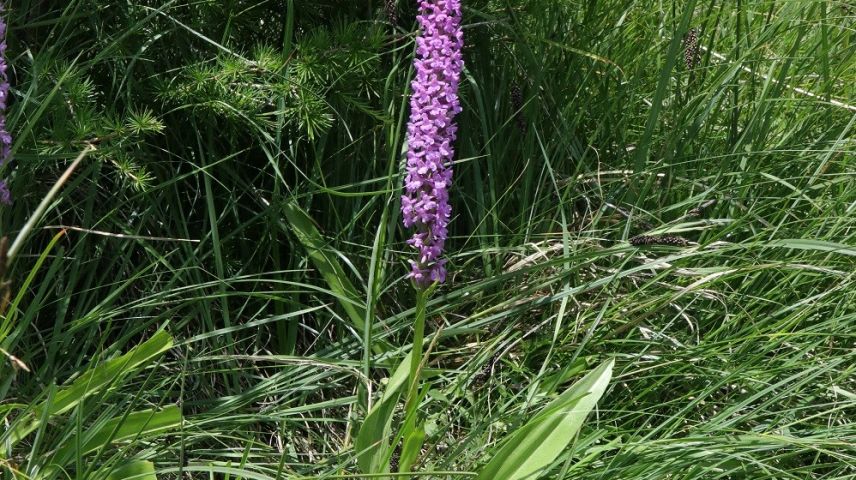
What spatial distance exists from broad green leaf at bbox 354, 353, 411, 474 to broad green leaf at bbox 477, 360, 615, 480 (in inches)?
7.9

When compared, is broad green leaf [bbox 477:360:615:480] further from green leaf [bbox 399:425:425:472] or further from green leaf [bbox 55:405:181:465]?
green leaf [bbox 55:405:181:465]

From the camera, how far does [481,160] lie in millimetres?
2654

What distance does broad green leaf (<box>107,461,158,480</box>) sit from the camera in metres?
1.80

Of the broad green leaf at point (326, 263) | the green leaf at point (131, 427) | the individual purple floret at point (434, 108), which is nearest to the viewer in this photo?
the individual purple floret at point (434, 108)

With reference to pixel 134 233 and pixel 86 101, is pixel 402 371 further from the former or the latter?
pixel 86 101

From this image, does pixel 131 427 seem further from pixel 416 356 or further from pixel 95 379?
pixel 416 356

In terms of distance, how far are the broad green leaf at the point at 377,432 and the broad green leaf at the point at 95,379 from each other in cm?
44

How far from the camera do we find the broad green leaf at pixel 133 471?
1800 millimetres

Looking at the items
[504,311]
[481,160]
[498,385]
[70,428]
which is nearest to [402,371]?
[498,385]

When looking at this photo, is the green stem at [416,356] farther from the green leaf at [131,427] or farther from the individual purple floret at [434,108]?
the green leaf at [131,427]

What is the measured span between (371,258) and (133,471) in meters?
0.69

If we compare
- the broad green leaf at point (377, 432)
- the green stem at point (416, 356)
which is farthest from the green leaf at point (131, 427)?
the green stem at point (416, 356)

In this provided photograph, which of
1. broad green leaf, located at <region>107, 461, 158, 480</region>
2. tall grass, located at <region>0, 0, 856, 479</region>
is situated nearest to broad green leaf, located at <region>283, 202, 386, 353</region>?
tall grass, located at <region>0, 0, 856, 479</region>

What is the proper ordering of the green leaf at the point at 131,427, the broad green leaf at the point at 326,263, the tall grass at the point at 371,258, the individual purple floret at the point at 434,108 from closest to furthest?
the individual purple floret at the point at 434,108 < the green leaf at the point at 131,427 < the tall grass at the point at 371,258 < the broad green leaf at the point at 326,263
